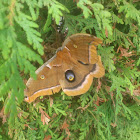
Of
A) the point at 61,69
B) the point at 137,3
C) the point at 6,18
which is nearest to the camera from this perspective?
the point at 6,18

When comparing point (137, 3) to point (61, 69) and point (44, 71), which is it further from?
point (44, 71)

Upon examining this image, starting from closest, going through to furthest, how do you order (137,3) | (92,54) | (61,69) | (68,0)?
(92,54)
(61,69)
(68,0)
(137,3)

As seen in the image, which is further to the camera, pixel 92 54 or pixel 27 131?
pixel 27 131

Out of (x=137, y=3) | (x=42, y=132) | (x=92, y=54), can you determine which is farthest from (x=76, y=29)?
(x=42, y=132)

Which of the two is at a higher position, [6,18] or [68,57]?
[6,18]

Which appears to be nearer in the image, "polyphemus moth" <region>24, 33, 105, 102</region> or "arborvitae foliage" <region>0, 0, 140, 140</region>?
"polyphemus moth" <region>24, 33, 105, 102</region>

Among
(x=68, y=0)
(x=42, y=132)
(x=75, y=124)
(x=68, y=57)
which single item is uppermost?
(x=68, y=0)

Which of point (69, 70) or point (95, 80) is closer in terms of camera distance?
point (69, 70)

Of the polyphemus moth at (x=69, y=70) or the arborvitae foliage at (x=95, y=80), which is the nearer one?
the polyphemus moth at (x=69, y=70)
